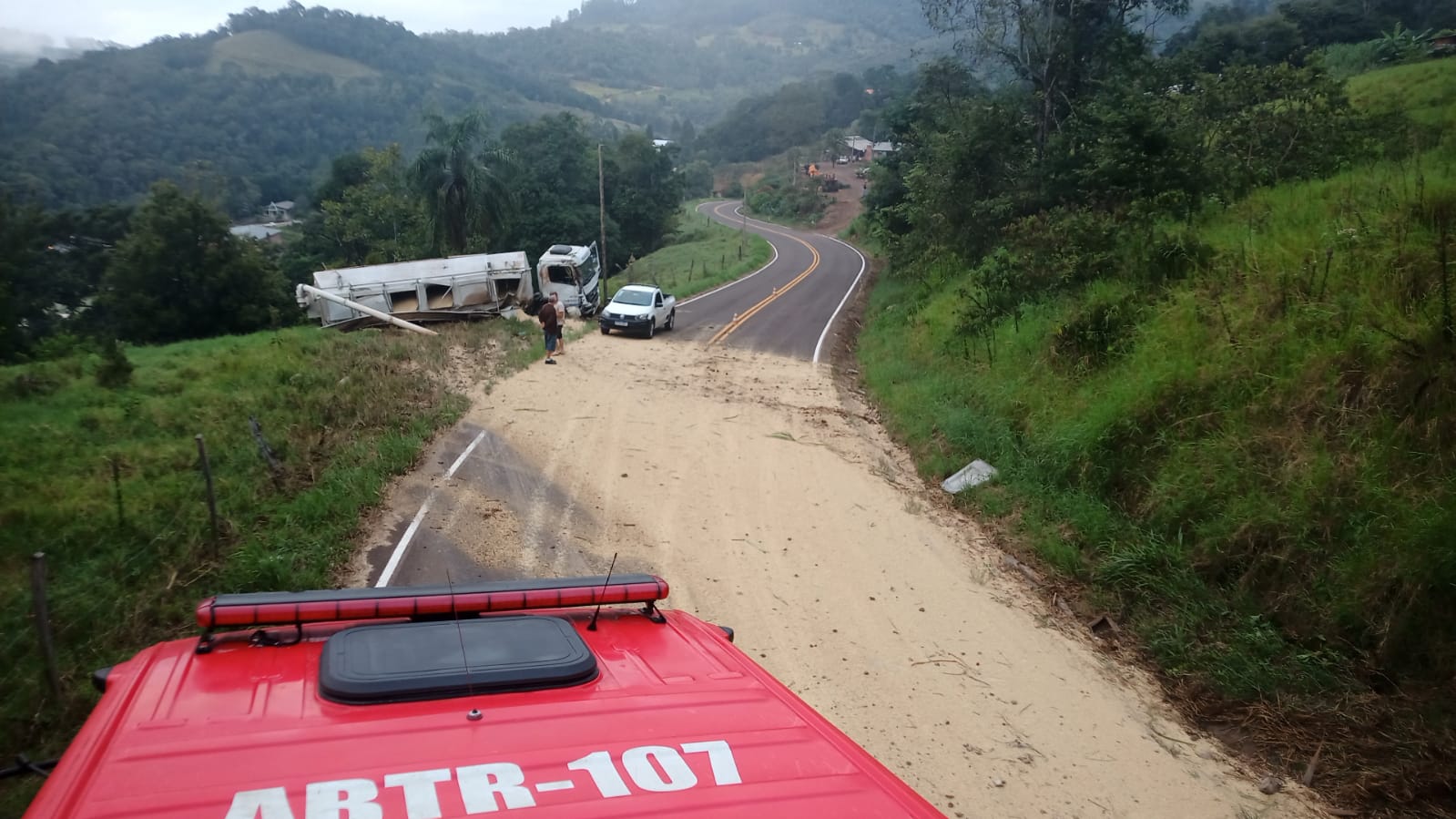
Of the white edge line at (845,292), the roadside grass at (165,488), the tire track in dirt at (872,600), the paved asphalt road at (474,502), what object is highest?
the roadside grass at (165,488)

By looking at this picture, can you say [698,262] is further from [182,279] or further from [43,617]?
[43,617]

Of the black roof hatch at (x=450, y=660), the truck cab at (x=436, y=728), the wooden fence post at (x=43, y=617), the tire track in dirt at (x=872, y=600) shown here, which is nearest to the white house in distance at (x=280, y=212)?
the tire track in dirt at (x=872, y=600)

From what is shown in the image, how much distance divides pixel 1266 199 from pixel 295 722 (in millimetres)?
15728

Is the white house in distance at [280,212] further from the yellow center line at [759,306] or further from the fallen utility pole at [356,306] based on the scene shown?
the fallen utility pole at [356,306]

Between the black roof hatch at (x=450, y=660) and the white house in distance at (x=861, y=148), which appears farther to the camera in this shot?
the white house in distance at (x=861, y=148)

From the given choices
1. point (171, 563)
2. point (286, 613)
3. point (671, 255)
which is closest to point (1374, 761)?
point (286, 613)

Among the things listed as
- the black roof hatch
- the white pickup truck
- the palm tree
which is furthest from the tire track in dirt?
the palm tree

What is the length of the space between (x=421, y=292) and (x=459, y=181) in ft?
48.6

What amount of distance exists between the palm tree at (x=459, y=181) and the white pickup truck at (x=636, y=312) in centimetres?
1682

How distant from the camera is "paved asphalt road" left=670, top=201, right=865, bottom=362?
22.3m

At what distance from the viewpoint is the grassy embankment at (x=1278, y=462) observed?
6.35 meters

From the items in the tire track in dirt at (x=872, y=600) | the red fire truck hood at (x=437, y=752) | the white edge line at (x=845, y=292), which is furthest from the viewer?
the white edge line at (x=845, y=292)

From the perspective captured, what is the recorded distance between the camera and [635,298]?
2191cm

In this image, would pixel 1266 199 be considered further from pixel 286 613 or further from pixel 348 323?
pixel 348 323
